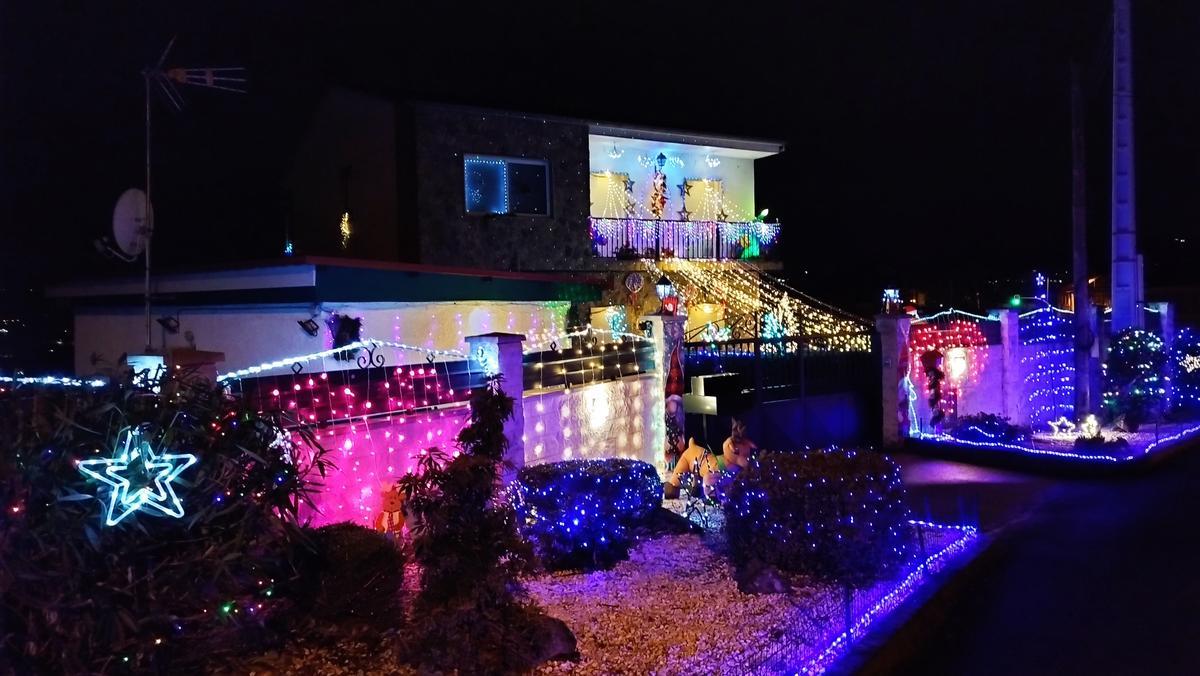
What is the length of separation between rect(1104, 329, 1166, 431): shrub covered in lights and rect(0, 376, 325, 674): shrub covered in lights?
15598 mm

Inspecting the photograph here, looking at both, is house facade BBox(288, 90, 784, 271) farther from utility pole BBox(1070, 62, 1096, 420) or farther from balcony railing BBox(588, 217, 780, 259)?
utility pole BBox(1070, 62, 1096, 420)

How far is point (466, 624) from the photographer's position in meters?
4.83

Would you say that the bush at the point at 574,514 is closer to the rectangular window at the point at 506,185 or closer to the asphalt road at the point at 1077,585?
the asphalt road at the point at 1077,585

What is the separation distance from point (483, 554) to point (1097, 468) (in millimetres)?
10568

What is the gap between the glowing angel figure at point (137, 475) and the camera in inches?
170

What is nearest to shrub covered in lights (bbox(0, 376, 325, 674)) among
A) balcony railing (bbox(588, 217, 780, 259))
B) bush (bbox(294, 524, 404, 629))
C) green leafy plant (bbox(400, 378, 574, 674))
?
bush (bbox(294, 524, 404, 629))

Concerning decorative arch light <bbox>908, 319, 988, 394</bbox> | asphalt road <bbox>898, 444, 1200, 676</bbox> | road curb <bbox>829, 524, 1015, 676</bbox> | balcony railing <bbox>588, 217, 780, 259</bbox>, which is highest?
balcony railing <bbox>588, 217, 780, 259</bbox>

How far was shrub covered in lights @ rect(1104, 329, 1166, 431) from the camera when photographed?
52.9 feet

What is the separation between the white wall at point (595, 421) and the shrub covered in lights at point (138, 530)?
4437 mm

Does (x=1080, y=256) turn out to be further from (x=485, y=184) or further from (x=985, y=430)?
(x=485, y=184)

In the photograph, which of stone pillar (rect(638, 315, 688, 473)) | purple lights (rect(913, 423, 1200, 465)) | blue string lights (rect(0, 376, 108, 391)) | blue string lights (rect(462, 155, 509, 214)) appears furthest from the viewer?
blue string lights (rect(462, 155, 509, 214))

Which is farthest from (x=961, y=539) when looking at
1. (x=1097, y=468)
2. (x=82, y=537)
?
(x=82, y=537)

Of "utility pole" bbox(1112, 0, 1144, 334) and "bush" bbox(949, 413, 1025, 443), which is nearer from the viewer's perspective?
"bush" bbox(949, 413, 1025, 443)

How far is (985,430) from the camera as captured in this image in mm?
15000
